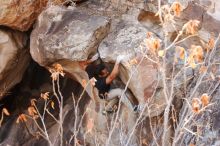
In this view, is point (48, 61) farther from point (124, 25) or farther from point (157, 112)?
point (157, 112)


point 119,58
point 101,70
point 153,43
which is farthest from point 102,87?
point 153,43

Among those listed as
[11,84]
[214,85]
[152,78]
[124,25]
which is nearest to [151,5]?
[124,25]

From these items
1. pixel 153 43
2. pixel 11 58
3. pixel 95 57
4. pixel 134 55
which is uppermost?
pixel 153 43

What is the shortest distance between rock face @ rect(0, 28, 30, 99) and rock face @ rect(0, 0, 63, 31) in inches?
5.3

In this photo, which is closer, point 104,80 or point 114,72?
point 114,72

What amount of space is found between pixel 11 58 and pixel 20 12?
471mm

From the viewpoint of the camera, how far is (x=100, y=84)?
3371 mm

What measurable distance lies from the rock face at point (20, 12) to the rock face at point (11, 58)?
0.13m

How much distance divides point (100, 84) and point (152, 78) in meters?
0.53

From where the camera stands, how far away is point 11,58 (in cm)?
372

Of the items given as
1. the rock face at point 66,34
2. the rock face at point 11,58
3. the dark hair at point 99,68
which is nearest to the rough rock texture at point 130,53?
the rock face at point 66,34

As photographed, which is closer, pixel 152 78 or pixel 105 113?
pixel 152 78

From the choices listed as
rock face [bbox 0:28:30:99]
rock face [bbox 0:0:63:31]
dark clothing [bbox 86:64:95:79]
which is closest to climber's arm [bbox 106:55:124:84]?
dark clothing [bbox 86:64:95:79]

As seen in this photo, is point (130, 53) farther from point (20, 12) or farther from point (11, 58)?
point (11, 58)
